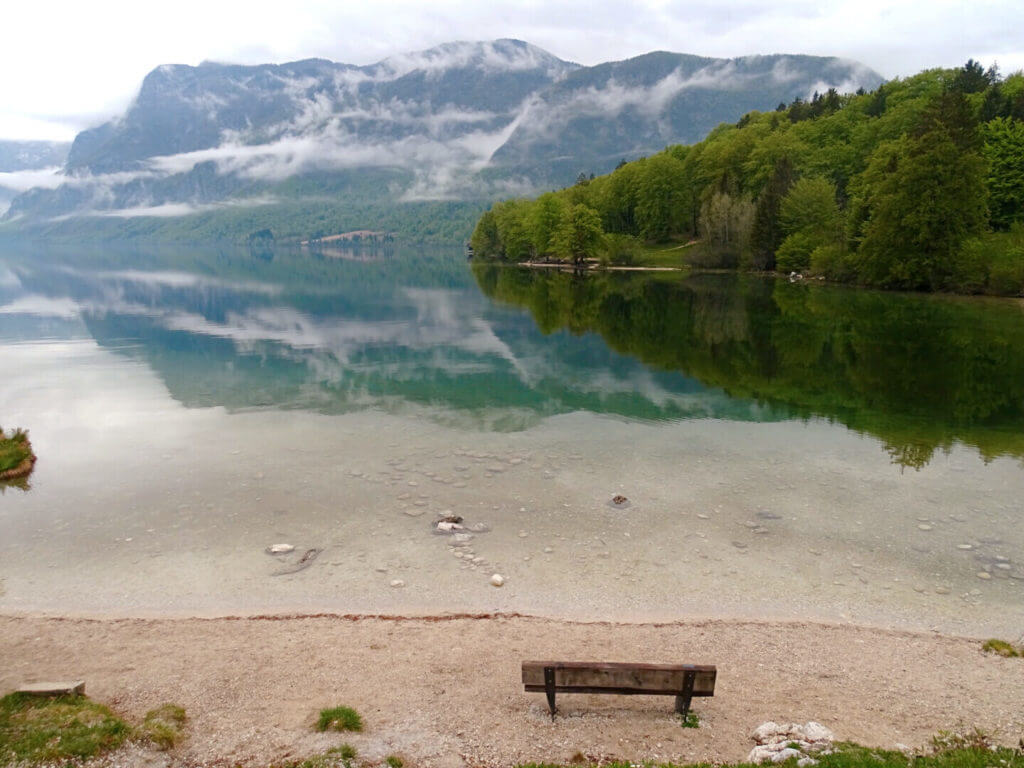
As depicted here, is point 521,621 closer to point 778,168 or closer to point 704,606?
point 704,606

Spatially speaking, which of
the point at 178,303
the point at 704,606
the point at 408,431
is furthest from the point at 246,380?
the point at 178,303

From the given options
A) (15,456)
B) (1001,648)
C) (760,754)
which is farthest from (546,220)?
(760,754)

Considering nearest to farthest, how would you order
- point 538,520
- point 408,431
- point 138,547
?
point 138,547
point 538,520
point 408,431

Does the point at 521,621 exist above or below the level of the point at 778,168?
below

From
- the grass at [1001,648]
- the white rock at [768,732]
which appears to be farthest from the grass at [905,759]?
the grass at [1001,648]

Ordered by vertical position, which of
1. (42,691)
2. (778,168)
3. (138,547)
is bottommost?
(138,547)

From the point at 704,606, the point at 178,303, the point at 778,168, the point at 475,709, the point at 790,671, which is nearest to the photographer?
the point at 475,709

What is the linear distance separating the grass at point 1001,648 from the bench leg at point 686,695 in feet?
26.4

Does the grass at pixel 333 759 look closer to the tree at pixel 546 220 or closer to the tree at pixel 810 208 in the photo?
the tree at pixel 810 208

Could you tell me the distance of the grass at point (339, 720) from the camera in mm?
11367

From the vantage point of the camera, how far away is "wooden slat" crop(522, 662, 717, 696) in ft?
36.6

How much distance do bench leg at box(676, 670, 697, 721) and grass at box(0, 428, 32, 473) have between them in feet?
97.4

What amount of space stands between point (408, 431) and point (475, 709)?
21469 millimetres

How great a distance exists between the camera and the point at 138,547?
67.6 ft
